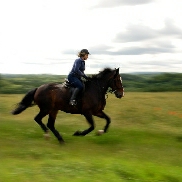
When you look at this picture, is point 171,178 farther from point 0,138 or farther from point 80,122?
point 80,122

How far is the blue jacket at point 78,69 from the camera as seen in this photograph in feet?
44.7

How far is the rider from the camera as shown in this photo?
44.8 ft

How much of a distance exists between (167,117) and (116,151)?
1079 centimetres

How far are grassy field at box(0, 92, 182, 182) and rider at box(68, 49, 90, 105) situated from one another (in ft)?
6.67

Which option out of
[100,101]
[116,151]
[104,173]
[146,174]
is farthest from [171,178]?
[100,101]

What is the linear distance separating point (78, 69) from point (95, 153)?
140 inches

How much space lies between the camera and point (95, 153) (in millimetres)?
12102

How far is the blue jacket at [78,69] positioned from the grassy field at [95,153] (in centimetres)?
276

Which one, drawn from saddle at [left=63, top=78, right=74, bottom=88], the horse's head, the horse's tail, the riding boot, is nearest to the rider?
the riding boot

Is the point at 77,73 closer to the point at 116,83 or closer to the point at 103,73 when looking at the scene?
the point at 103,73

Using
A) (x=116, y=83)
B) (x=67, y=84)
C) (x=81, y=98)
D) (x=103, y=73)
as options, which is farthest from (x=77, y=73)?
(x=116, y=83)

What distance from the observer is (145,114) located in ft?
76.5

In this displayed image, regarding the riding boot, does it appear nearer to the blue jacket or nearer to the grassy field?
the blue jacket

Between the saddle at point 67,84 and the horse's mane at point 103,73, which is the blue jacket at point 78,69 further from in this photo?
the horse's mane at point 103,73
